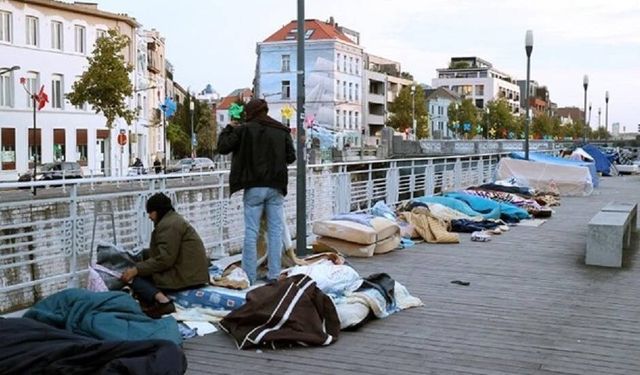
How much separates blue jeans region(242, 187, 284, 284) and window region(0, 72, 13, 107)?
43.4 metres

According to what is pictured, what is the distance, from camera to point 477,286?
8617 millimetres

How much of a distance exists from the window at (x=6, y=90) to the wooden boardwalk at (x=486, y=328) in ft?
138

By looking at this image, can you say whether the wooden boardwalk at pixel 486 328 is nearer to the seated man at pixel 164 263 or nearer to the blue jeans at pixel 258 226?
the seated man at pixel 164 263

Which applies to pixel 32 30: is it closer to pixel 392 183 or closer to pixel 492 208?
pixel 392 183

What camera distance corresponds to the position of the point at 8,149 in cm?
4725

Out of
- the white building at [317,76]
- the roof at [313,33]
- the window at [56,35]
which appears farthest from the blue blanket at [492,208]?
the roof at [313,33]

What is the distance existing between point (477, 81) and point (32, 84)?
365 feet

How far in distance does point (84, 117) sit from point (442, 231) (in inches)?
1786

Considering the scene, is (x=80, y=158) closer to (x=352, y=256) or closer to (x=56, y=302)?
(x=352, y=256)

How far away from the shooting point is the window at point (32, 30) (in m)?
49.8

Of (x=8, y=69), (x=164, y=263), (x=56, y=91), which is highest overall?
(x=8, y=69)

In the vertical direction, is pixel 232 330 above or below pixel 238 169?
below

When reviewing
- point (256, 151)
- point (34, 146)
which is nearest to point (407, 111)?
point (34, 146)

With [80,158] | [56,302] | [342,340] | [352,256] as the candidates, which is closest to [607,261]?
[352,256]
